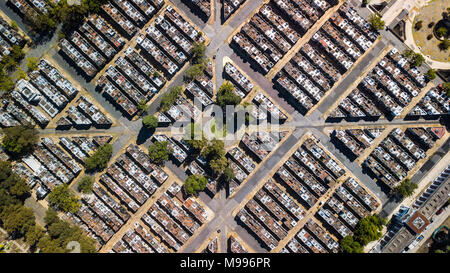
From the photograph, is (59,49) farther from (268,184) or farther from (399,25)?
(399,25)

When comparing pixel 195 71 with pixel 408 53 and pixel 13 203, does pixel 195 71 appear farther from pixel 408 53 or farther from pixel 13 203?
pixel 13 203

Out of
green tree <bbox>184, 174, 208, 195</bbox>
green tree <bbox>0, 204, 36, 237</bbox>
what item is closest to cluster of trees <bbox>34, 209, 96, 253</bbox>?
green tree <bbox>0, 204, 36, 237</bbox>

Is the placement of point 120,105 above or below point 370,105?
below

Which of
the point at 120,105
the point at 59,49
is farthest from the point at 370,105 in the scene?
the point at 59,49

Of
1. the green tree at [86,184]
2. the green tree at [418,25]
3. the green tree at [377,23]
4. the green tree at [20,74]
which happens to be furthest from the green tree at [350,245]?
the green tree at [20,74]

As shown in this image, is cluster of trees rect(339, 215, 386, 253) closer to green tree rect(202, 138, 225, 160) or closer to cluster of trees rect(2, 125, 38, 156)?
green tree rect(202, 138, 225, 160)

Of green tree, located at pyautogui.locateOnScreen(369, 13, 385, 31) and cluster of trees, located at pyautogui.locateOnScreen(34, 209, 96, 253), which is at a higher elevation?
green tree, located at pyautogui.locateOnScreen(369, 13, 385, 31)
